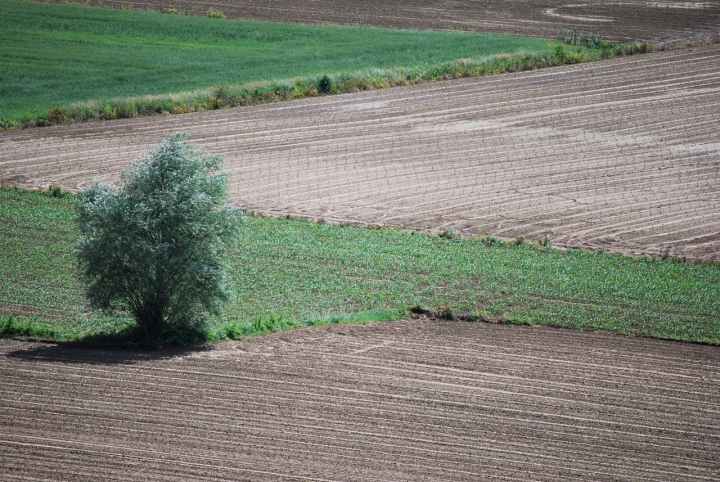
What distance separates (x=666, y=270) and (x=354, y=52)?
30069 millimetres

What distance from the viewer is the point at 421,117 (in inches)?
1651

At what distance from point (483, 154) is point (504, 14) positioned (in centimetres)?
2653

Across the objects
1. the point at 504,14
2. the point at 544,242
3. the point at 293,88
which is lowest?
the point at 544,242

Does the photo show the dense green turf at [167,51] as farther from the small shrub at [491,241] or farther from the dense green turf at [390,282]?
the small shrub at [491,241]

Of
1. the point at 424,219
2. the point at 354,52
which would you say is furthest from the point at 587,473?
the point at 354,52

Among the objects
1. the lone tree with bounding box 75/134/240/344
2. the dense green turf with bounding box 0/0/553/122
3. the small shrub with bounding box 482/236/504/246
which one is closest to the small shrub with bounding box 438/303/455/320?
the lone tree with bounding box 75/134/240/344

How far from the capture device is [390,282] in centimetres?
2455

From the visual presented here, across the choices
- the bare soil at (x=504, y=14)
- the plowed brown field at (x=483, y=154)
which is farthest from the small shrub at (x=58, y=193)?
the bare soil at (x=504, y=14)

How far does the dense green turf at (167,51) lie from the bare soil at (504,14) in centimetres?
296

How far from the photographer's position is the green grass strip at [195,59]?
43.9m

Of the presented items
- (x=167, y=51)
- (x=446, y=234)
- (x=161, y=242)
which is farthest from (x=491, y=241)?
(x=167, y=51)

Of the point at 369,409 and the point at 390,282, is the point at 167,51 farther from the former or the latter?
the point at 369,409

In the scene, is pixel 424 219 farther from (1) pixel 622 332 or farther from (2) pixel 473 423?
(2) pixel 473 423

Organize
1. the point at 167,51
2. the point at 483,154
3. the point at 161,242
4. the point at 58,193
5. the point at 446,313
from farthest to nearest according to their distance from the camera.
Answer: the point at 167,51 < the point at 483,154 < the point at 58,193 < the point at 446,313 < the point at 161,242
